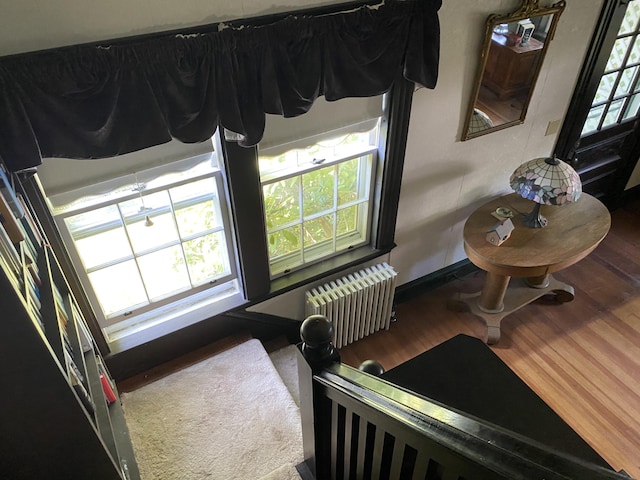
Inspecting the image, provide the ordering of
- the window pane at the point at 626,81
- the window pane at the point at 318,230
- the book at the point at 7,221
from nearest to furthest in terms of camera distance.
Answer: the book at the point at 7,221, the window pane at the point at 318,230, the window pane at the point at 626,81

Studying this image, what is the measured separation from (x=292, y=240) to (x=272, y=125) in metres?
0.82

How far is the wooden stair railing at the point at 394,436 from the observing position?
857mm

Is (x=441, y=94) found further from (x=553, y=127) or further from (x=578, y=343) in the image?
(x=578, y=343)

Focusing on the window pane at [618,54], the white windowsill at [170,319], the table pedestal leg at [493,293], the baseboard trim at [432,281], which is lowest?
the baseboard trim at [432,281]

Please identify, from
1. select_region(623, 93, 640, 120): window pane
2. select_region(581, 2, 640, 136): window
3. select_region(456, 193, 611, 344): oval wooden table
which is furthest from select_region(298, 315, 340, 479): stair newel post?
select_region(623, 93, 640, 120): window pane

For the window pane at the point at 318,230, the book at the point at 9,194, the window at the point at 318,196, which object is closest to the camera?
the book at the point at 9,194

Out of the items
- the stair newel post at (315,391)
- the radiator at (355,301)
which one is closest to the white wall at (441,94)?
the radiator at (355,301)

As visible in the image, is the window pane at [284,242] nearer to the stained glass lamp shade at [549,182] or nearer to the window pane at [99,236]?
the window pane at [99,236]

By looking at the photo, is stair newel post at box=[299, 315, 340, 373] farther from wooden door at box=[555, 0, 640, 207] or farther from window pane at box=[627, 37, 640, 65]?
window pane at box=[627, 37, 640, 65]

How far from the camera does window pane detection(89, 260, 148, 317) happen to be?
249cm

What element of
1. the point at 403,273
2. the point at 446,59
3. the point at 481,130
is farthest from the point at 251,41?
the point at 403,273

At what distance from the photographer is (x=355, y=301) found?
3.15 meters

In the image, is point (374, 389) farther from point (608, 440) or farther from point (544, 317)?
point (544, 317)

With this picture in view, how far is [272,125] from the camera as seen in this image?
7.72 feet
